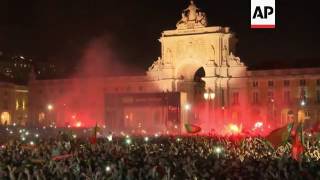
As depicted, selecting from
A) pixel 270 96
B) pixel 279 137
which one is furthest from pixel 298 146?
pixel 270 96

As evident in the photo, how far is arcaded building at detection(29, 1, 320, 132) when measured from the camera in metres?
77.9

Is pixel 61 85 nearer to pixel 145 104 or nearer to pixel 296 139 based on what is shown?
pixel 145 104

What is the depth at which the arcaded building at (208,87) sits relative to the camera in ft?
256

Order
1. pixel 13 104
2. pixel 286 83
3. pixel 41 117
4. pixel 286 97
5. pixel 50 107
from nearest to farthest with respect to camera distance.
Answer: pixel 286 97 → pixel 286 83 → pixel 50 107 → pixel 41 117 → pixel 13 104

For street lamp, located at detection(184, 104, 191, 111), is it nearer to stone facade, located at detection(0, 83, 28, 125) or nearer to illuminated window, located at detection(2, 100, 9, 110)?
stone facade, located at detection(0, 83, 28, 125)

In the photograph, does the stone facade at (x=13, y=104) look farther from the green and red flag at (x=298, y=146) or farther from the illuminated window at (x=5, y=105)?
the green and red flag at (x=298, y=146)

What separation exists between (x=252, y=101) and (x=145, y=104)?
18.5 metres

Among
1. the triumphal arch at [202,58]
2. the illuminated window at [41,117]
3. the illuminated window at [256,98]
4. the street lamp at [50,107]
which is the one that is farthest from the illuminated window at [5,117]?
the illuminated window at [256,98]

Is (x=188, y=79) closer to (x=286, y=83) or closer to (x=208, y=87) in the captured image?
(x=208, y=87)

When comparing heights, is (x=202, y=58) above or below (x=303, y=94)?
above

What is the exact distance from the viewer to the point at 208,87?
269 ft

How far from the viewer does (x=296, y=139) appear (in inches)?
1147

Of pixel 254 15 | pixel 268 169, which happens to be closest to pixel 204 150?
pixel 254 15

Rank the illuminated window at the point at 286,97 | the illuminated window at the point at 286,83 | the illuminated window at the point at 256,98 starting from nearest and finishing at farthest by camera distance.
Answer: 1. the illuminated window at the point at 286,97
2. the illuminated window at the point at 286,83
3. the illuminated window at the point at 256,98
